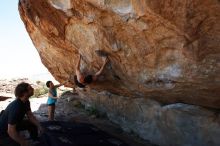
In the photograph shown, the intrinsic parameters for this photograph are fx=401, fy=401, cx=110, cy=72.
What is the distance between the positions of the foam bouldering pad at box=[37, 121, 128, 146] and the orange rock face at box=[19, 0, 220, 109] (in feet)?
3.69

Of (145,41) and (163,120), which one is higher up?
(145,41)

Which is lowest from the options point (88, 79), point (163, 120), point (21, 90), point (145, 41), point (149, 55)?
point (163, 120)

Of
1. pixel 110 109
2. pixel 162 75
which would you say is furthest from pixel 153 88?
pixel 110 109

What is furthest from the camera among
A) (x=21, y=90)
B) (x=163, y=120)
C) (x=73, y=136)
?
(x=163, y=120)

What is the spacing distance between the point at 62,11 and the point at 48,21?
3.33 feet

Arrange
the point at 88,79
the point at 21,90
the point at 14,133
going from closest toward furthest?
the point at 14,133, the point at 21,90, the point at 88,79

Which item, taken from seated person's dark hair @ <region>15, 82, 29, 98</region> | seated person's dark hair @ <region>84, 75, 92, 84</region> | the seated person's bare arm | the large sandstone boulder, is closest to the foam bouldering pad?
the seated person's bare arm

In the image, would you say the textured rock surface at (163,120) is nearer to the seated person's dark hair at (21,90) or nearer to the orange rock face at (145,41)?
the orange rock face at (145,41)

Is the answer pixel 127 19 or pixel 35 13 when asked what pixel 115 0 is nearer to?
pixel 127 19

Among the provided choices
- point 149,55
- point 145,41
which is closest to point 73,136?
point 149,55

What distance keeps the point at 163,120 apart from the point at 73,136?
5.98ft

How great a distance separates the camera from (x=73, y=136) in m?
7.56

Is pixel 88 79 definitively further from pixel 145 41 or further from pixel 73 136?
pixel 145 41

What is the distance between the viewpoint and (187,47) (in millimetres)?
5863
